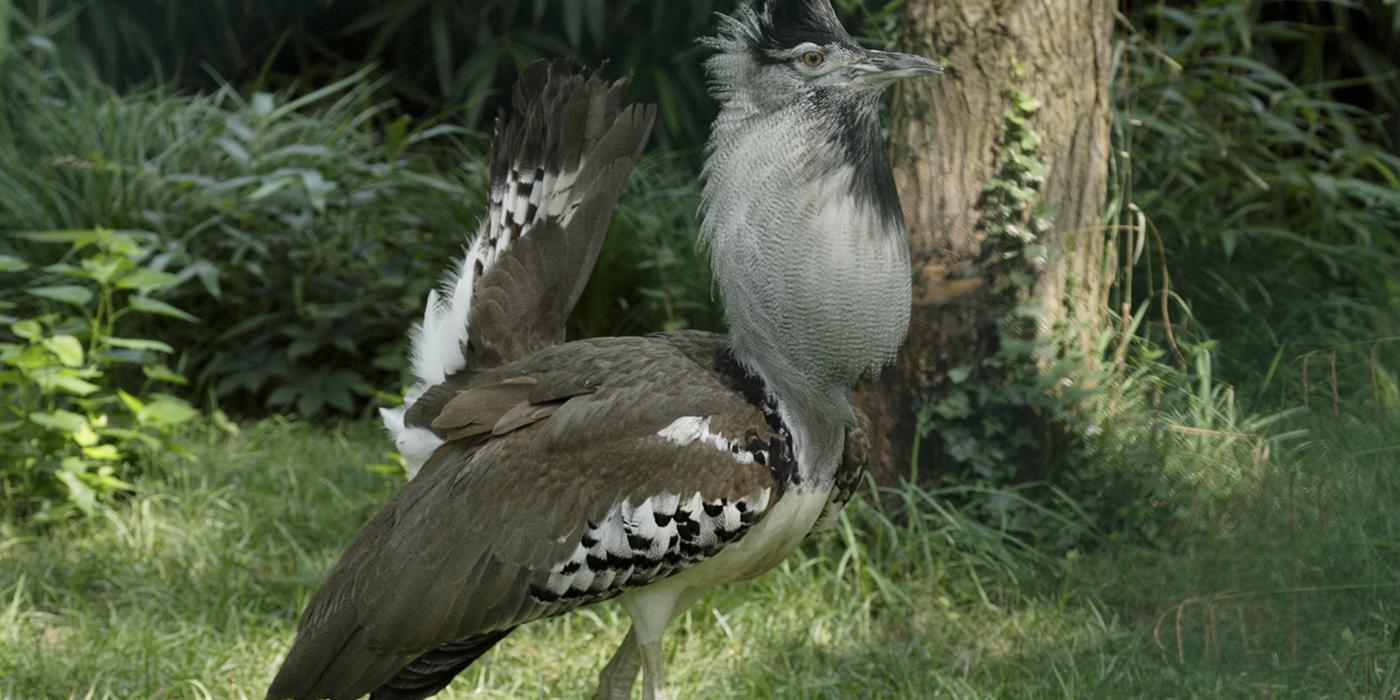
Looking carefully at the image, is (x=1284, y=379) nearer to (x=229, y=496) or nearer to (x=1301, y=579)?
(x=1301, y=579)

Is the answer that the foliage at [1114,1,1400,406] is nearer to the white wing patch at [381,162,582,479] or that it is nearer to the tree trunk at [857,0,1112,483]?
the tree trunk at [857,0,1112,483]

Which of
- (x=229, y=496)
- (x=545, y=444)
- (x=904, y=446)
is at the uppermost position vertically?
(x=545, y=444)

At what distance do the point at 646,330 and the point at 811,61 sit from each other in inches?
103

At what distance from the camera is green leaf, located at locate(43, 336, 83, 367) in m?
4.46

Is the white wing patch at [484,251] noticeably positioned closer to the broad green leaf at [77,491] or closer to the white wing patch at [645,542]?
the white wing patch at [645,542]

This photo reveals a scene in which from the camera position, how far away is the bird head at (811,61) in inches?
108

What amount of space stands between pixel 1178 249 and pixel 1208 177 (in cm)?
49

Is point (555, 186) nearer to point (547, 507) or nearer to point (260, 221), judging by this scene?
point (547, 507)

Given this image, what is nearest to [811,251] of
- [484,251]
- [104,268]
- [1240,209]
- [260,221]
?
[484,251]

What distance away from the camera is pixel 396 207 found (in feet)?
19.0

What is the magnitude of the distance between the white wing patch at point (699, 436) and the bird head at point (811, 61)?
1.93 feet

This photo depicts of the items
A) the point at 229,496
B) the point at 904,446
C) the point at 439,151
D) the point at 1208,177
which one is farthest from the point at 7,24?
the point at 1208,177

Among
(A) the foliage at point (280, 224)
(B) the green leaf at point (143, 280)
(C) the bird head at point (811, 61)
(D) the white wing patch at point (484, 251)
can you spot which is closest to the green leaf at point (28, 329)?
(B) the green leaf at point (143, 280)

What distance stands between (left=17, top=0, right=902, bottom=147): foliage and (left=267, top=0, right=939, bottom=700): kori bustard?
138 inches
